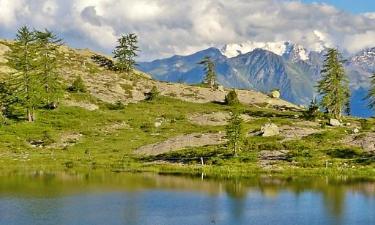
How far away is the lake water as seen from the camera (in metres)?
51.7

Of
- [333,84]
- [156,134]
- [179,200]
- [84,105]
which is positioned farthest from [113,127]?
[179,200]

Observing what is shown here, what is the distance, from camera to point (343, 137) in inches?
4158

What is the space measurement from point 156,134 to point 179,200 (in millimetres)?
61711

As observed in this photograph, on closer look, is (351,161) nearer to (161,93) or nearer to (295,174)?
(295,174)

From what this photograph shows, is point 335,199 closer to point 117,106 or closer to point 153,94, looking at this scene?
point 117,106

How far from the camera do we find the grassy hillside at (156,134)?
297 ft

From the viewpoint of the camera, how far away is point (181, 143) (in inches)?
4331

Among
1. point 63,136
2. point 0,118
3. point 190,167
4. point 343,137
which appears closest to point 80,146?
point 63,136

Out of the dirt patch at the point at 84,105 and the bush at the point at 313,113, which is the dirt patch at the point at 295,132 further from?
the dirt patch at the point at 84,105

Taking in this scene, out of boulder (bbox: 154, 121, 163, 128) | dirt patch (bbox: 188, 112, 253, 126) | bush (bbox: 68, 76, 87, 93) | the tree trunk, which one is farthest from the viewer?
bush (bbox: 68, 76, 87, 93)

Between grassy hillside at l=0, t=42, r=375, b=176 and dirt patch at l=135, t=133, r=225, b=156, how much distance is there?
267 cm

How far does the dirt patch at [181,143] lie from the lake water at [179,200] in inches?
847

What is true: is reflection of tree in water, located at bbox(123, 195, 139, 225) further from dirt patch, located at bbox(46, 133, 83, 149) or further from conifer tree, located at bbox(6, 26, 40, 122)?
conifer tree, located at bbox(6, 26, 40, 122)

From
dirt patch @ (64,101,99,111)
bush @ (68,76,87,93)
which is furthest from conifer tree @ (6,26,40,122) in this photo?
bush @ (68,76,87,93)
